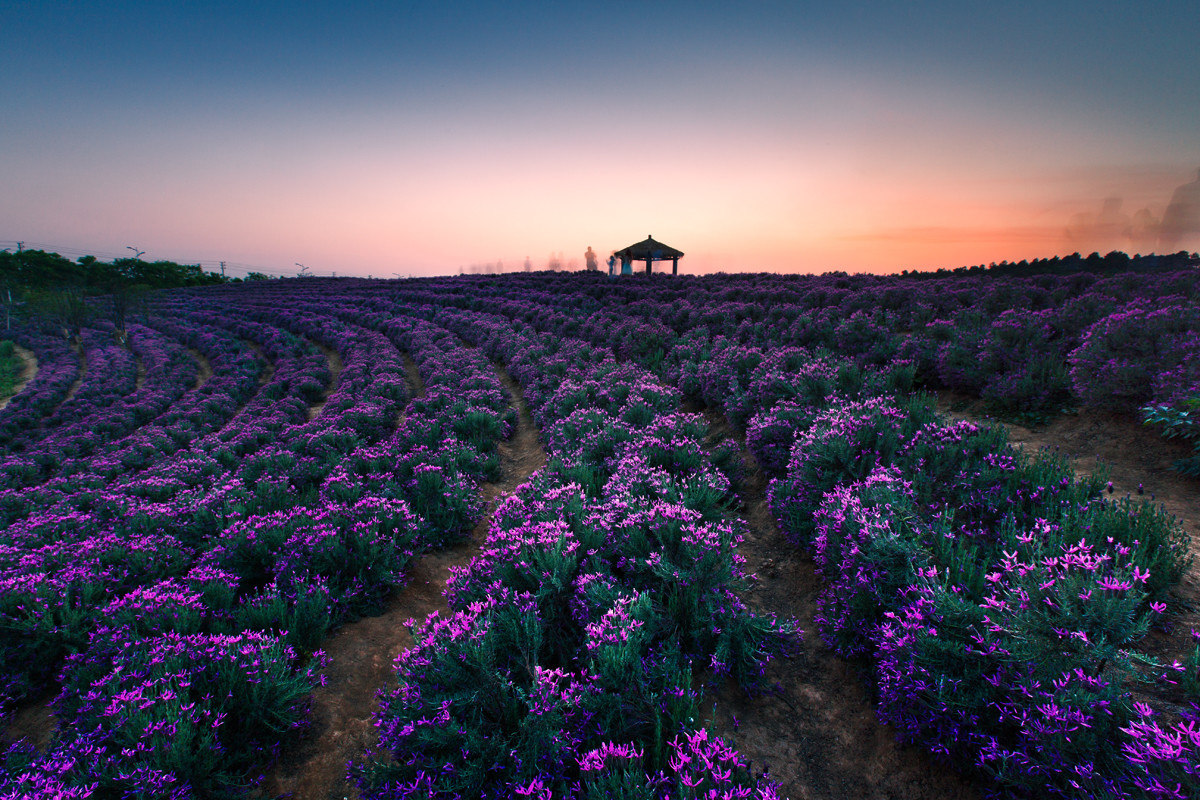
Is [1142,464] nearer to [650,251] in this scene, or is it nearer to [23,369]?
[650,251]

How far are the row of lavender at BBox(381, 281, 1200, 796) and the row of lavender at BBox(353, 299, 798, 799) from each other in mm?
771

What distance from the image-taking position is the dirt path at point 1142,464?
2.74 m

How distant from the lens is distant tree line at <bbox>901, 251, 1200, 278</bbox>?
15859 millimetres

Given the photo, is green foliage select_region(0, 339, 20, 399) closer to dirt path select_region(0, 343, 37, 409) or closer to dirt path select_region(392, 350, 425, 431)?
dirt path select_region(0, 343, 37, 409)

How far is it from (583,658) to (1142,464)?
591 cm

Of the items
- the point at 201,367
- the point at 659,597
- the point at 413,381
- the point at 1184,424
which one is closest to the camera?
the point at 659,597

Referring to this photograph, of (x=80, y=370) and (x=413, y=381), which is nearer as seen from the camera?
(x=413, y=381)

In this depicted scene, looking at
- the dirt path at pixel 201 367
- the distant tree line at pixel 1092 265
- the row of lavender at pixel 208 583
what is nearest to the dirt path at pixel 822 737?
the row of lavender at pixel 208 583

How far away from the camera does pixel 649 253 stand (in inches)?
1437

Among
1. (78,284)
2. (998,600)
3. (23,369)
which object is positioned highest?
(78,284)

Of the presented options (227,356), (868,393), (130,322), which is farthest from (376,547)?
(130,322)

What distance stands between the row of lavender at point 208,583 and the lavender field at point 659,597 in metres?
0.03

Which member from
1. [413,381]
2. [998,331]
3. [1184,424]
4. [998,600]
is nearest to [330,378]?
[413,381]

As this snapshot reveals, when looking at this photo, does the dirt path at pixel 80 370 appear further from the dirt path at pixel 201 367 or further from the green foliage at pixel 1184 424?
the green foliage at pixel 1184 424
